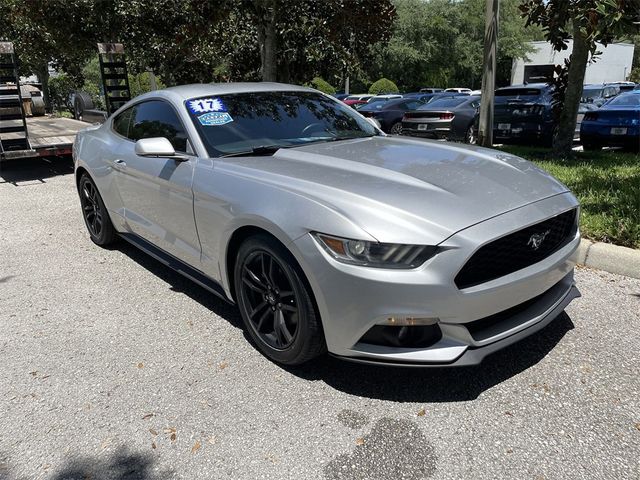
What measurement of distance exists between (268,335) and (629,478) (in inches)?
76.1

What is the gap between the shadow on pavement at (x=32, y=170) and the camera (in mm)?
9643

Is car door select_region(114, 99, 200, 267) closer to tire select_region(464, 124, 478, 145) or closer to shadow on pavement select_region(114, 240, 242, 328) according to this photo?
shadow on pavement select_region(114, 240, 242, 328)

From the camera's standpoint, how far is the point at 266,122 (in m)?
3.94

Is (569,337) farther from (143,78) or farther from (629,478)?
(143,78)

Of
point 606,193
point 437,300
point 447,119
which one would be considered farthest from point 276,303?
point 447,119

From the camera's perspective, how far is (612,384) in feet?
9.62

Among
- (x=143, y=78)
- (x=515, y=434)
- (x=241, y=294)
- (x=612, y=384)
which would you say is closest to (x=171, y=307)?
(x=241, y=294)

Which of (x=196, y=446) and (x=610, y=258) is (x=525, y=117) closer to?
(x=610, y=258)

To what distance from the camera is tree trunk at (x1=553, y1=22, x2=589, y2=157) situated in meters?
8.20

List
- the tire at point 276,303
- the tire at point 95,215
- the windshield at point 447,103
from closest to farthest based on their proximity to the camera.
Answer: the tire at point 276,303
the tire at point 95,215
the windshield at point 447,103

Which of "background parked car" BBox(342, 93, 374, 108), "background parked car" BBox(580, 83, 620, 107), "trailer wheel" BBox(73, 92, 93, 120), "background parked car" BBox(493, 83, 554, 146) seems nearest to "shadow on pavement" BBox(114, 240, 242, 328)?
"background parked car" BBox(493, 83, 554, 146)

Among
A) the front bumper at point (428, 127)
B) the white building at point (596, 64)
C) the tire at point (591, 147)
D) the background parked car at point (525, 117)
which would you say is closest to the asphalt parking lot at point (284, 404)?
the tire at point (591, 147)

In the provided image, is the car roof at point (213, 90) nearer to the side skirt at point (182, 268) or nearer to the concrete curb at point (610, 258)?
the side skirt at point (182, 268)

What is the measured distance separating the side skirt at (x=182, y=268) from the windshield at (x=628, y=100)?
1022cm
